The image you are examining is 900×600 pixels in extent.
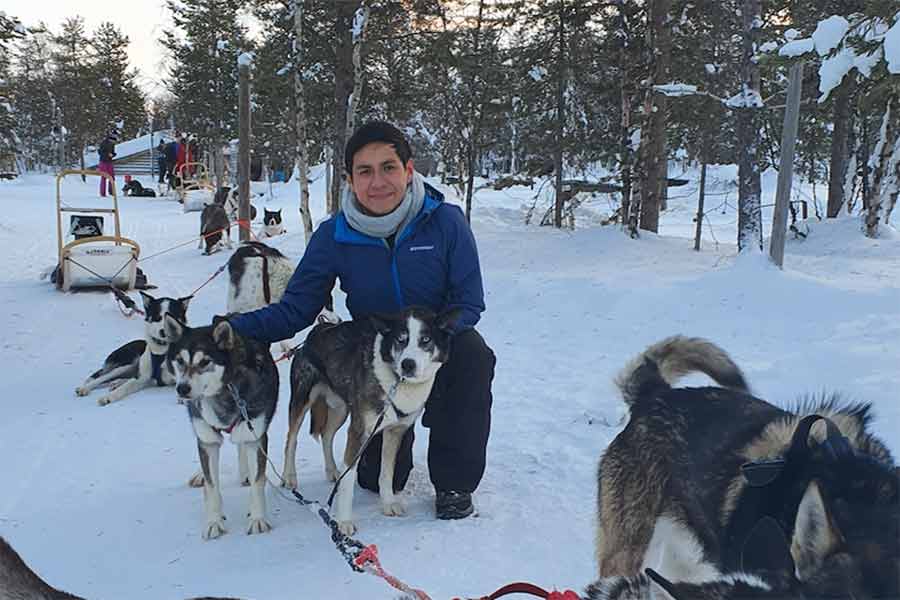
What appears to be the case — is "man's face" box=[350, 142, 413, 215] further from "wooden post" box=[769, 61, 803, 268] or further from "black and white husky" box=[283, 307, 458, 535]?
"wooden post" box=[769, 61, 803, 268]

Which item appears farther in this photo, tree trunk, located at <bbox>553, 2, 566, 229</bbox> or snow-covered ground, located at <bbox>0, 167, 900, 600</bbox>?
tree trunk, located at <bbox>553, 2, 566, 229</bbox>

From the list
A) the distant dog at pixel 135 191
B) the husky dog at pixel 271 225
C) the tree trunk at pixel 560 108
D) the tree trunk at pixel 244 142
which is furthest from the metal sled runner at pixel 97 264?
the distant dog at pixel 135 191

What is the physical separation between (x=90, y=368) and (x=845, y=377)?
6.18 m

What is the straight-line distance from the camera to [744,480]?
1.78 m

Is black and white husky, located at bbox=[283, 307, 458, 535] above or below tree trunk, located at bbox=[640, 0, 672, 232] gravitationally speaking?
below

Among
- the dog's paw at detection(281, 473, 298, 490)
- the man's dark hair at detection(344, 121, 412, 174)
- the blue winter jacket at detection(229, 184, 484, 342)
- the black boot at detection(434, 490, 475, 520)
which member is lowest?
the dog's paw at detection(281, 473, 298, 490)

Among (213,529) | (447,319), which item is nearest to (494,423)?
(447,319)

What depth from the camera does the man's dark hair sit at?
3148 millimetres

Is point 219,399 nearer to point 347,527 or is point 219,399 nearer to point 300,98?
point 347,527

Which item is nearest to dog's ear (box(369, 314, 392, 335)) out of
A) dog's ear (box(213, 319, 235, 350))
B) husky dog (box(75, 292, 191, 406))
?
dog's ear (box(213, 319, 235, 350))

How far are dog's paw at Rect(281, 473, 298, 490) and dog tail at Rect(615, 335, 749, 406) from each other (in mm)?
1991

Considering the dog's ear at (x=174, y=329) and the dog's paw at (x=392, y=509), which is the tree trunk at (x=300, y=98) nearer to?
the dog's ear at (x=174, y=329)

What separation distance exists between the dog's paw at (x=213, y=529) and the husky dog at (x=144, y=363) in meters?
2.64

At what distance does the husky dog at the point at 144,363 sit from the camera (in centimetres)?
546
